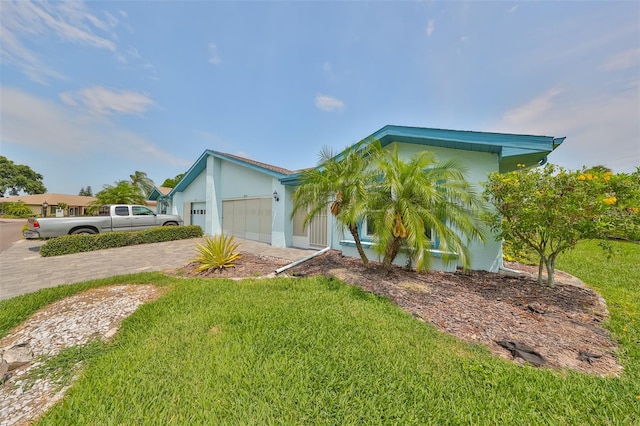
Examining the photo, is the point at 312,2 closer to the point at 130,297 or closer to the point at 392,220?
the point at 392,220

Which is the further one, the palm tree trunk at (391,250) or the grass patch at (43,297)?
the palm tree trunk at (391,250)

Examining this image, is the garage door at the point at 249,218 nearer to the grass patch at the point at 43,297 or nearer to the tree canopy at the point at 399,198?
the grass patch at the point at 43,297

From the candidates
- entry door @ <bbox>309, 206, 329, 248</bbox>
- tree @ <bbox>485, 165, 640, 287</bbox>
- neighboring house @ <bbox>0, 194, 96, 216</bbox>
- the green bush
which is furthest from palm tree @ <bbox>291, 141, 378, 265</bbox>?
the green bush

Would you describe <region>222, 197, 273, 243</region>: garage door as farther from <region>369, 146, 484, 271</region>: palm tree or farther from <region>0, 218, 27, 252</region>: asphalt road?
<region>0, 218, 27, 252</region>: asphalt road

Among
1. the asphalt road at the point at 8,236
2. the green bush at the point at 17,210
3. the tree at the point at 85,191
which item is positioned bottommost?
the asphalt road at the point at 8,236

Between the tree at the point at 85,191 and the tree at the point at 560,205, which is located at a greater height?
the tree at the point at 85,191

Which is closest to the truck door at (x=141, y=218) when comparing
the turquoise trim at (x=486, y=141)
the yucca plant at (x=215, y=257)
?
the yucca plant at (x=215, y=257)

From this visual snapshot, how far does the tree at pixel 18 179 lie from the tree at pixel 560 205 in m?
83.9

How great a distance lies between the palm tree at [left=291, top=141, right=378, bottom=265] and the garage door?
6113mm

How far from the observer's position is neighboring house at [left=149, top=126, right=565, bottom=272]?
22.0 feet

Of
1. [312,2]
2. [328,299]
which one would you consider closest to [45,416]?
[328,299]

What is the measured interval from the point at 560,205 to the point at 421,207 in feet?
8.84

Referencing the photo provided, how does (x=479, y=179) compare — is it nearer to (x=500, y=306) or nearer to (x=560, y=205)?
(x=560, y=205)

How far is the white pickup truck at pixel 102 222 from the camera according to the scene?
1028cm
